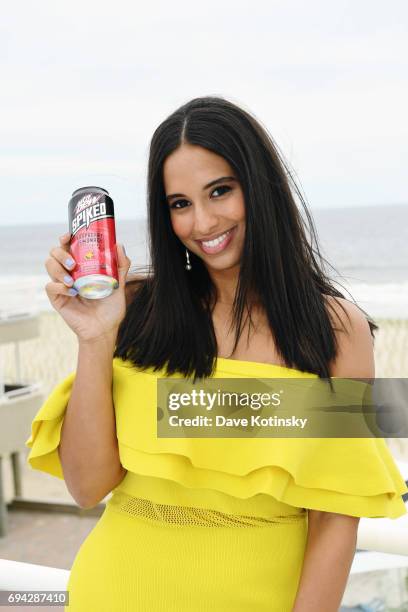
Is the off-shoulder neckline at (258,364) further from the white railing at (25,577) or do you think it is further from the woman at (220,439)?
the white railing at (25,577)

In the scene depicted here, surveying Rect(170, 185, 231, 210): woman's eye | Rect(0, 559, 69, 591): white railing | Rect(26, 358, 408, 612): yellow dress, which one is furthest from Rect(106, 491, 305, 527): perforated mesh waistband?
Rect(170, 185, 231, 210): woman's eye

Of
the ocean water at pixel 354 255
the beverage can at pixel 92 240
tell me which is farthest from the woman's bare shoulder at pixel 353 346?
the ocean water at pixel 354 255

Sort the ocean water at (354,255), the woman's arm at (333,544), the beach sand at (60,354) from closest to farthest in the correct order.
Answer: the woman's arm at (333,544) < the beach sand at (60,354) < the ocean water at (354,255)

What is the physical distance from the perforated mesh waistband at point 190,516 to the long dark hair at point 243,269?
0.18 meters

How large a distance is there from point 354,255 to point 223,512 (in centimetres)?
1899

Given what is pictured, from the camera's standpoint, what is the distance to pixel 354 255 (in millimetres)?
19469

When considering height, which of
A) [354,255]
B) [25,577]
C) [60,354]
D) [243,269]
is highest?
[243,269]

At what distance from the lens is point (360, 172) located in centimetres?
2964

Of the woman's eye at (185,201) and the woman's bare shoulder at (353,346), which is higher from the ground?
the woman's eye at (185,201)

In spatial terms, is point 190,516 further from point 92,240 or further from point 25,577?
point 92,240

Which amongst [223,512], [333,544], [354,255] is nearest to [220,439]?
[223,512]

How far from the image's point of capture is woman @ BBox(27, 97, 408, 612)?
3.12 ft

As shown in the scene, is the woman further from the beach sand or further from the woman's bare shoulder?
the beach sand

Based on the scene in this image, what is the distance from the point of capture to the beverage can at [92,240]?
94 cm
